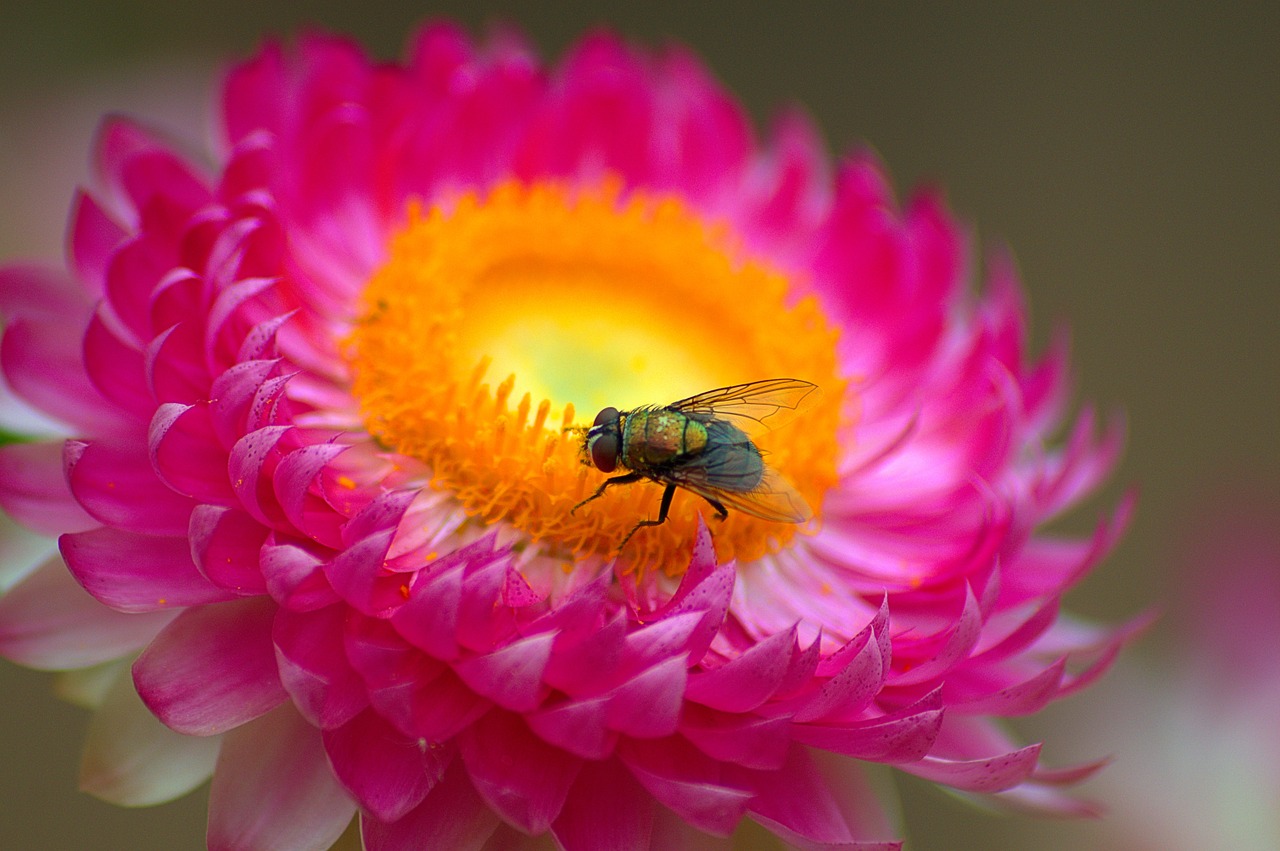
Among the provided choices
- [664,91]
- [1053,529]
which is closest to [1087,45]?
[1053,529]

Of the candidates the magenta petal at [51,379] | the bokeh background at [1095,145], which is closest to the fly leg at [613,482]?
the magenta petal at [51,379]

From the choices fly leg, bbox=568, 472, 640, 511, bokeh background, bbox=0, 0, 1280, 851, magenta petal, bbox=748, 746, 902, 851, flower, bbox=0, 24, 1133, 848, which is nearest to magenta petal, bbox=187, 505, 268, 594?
flower, bbox=0, 24, 1133, 848

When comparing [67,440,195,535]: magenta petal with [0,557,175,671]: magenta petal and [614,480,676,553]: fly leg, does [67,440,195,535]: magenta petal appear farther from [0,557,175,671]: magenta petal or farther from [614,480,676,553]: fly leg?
[614,480,676,553]: fly leg

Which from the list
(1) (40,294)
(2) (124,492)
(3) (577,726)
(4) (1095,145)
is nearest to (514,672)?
(3) (577,726)

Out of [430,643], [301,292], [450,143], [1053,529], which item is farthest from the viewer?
[1053,529]

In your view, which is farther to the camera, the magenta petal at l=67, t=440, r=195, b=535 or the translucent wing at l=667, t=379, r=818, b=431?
the translucent wing at l=667, t=379, r=818, b=431

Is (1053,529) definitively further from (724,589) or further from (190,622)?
(190,622)

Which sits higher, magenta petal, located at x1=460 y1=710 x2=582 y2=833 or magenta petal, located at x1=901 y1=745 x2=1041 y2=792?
magenta petal, located at x1=901 y1=745 x2=1041 y2=792
